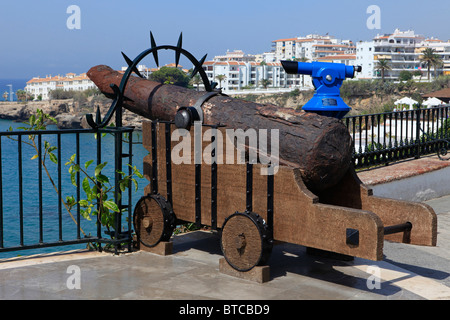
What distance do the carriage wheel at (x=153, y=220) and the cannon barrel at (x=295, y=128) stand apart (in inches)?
28.3

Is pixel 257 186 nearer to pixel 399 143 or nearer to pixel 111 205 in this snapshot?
pixel 111 205

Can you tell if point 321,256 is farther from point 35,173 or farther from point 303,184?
point 35,173

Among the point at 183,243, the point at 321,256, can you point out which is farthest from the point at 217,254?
the point at 321,256

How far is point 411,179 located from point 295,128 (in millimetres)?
3561

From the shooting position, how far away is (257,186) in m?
4.09

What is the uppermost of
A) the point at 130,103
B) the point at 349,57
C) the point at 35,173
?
the point at 349,57

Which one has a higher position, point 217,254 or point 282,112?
point 282,112

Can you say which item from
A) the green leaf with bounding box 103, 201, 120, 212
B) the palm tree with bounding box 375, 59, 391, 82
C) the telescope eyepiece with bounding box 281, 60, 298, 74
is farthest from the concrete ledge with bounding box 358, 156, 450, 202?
the palm tree with bounding box 375, 59, 391, 82

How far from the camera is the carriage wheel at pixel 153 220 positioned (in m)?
4.73

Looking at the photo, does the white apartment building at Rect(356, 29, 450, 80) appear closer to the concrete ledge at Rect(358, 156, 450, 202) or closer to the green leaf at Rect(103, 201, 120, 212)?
the concrete ledge at Rect(358, 156, 450, 202)

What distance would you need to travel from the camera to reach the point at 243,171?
4180 millimetres

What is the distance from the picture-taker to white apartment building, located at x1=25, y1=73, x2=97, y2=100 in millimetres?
123750
